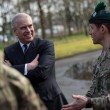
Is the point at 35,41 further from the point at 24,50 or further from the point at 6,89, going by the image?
the point at 6,89

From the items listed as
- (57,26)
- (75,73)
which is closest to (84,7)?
(57,26)

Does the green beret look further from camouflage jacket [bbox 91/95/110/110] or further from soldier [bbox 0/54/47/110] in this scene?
soldier [bbox 0/54/47/110]

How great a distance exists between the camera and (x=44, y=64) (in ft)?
13.0

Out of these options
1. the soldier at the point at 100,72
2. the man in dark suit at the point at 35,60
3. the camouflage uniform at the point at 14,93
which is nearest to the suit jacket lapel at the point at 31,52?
the man in dark suit at the point at 35,60

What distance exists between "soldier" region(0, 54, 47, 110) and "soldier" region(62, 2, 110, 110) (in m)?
1.44

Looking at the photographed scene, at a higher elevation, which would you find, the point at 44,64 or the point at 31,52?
the point at 31,52

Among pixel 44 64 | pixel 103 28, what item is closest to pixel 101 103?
pixel 103 28

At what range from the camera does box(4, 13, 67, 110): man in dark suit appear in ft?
12.8

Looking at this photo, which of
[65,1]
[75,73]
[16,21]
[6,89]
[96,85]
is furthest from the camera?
[65,1]

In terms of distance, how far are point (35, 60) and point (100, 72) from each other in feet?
3.29

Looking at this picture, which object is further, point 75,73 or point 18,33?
point 75,73

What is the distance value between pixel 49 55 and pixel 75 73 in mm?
11939

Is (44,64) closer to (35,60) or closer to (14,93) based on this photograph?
(35,60)

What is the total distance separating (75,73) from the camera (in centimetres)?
1599
